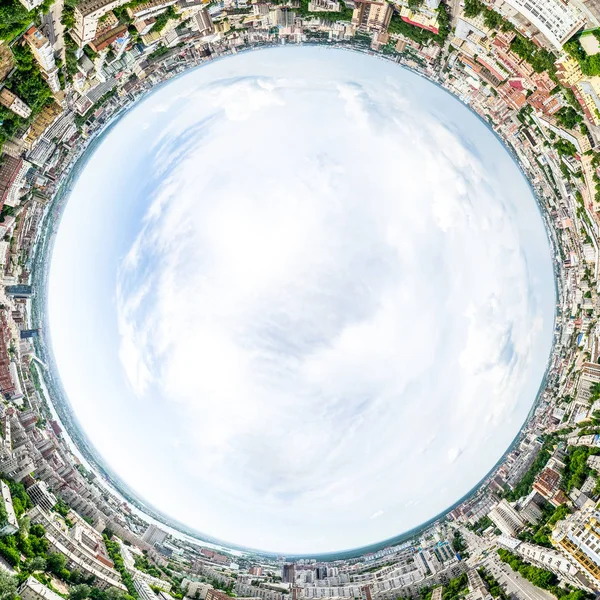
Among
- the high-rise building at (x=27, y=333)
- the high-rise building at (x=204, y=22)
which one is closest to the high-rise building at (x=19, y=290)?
the high-rise building at (x=27, y=333)

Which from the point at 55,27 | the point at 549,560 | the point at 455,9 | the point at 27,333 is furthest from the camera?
the point at 27,333

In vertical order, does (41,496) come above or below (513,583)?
above

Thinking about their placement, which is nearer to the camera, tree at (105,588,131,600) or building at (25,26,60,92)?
building at (25,26,60,92)

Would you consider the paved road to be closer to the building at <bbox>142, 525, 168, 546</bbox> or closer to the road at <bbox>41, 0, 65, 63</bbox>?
the building at <bbox>142, 525, 168, 546</bbox>

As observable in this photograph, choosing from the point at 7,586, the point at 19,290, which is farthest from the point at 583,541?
the point at 19,290

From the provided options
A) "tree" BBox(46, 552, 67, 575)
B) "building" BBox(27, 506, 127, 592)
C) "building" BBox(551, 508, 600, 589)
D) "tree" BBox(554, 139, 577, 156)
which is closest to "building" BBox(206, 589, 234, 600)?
"building" BBox(27, 506, 127, 592)

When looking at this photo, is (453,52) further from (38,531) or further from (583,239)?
(38,531)

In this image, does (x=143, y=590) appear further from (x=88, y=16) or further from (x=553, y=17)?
(x=553, y=17)

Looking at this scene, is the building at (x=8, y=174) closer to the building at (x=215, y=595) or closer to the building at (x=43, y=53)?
the building at (x=43, y=53)
